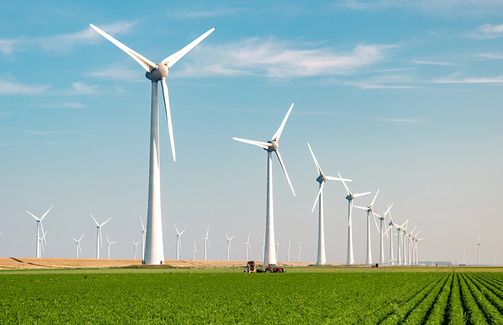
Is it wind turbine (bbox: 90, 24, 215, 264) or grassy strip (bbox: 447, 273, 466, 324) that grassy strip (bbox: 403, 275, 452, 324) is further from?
wind turbine (bbox: 90, 24, 215, 264)

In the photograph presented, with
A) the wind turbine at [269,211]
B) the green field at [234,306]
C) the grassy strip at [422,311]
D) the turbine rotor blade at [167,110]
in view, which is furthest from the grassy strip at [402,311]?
the wind turbine at [269,211]

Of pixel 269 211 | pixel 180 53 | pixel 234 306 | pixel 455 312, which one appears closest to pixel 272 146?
pixel 269 211

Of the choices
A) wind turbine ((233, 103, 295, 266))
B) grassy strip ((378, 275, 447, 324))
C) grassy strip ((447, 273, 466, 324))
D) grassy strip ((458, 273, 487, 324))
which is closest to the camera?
grassy strip ((378, 275, 447, 324))

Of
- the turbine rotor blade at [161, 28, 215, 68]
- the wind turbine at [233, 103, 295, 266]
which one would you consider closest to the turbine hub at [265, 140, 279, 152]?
the wind turbine at [233, 103, 295, 266]

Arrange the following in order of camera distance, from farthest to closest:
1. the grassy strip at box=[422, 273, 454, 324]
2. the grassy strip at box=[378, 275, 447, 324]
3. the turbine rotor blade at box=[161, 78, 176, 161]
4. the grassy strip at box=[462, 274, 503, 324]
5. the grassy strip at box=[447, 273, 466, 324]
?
the turbine rotor blade at box=[161, 78, 176, 161], the grassy strip at box=[462, 274, 503, 324], the grassy strip at box=[422, 273, 454, 324], the grassy strip at box=[447, 273, 466, 324], the grassy strip at box=[378, 275, 447, 324]

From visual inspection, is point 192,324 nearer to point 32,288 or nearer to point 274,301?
point 274,301

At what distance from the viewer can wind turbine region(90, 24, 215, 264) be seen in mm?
108188

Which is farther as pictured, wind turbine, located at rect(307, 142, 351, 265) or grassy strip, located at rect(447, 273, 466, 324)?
wind turbine, located at rect(307, 142, 351, 265)

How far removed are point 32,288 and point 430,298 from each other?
35.3 m

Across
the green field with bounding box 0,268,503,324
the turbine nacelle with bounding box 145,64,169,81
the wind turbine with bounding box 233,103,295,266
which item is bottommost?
the green field with bounding box 0,268,503,324

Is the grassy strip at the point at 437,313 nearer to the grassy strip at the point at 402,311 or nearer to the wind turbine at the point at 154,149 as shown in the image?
the grassy strip at the point at 402,311

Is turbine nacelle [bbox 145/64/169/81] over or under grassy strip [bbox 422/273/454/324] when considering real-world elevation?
over

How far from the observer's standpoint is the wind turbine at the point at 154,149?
108188mm

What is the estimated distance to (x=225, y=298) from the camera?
57.6 m
